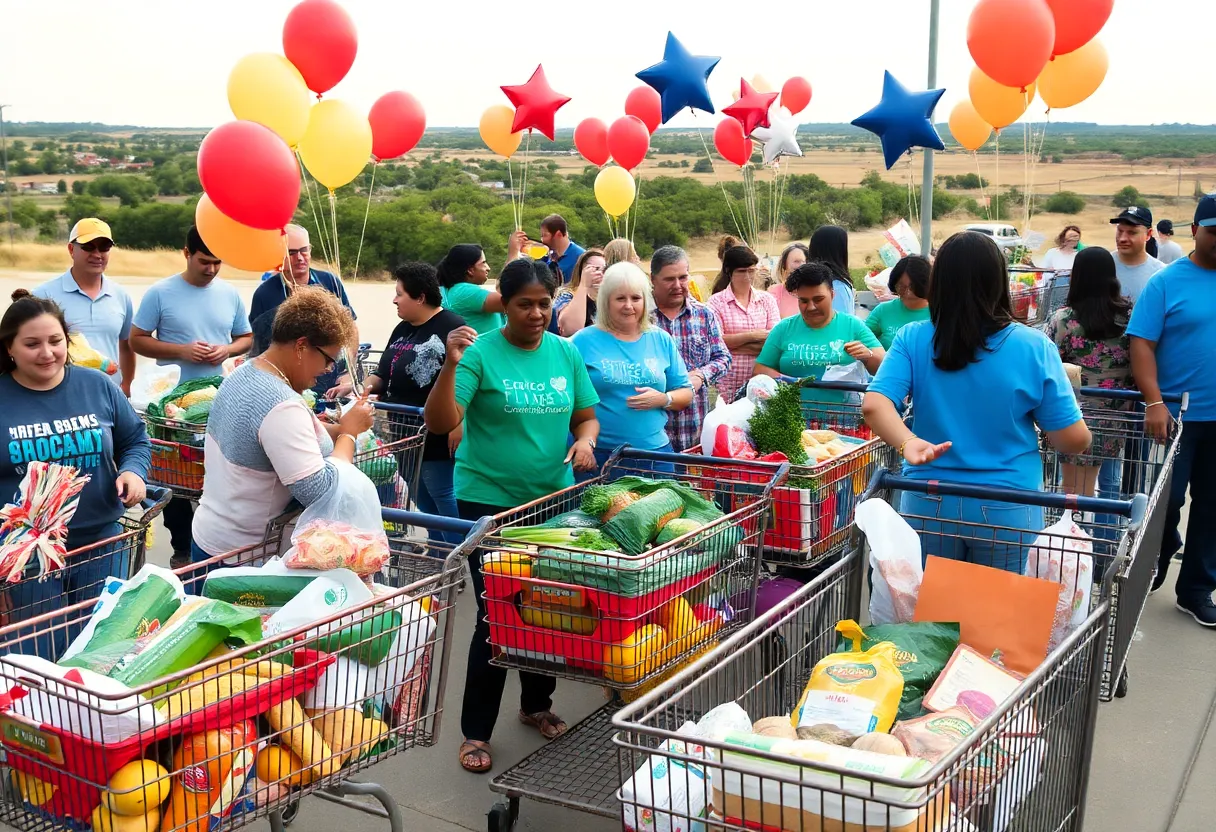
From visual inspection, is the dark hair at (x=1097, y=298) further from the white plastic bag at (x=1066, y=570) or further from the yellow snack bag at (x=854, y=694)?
the yellow snack bag at (x=854, y=694)

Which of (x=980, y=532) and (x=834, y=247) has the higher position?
(x=834, y=247)

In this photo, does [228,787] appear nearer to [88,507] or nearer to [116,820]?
[116,820]

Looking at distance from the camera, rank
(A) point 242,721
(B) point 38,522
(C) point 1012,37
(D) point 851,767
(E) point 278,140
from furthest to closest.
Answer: (C) point 1012,37 < (E) point 278,140 < (B) point 38,522 < (A) point 242,721 < (D) point 851,767

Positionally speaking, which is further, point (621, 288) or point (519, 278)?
point (621, 288)

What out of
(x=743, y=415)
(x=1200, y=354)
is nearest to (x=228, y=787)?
(x=743, y=415)

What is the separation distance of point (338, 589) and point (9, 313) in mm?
1714

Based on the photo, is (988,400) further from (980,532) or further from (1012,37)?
(1012,37)

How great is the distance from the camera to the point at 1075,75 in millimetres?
9109

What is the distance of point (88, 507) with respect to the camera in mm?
4004

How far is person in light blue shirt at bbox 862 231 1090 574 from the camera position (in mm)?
3598

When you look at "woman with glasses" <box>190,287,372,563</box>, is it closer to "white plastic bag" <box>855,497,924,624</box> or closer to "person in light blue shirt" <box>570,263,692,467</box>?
"person in light blue shirt" <box>570,263,692,467</box>

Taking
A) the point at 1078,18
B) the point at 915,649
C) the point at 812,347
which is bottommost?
the point at 915,649

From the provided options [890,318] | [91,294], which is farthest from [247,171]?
[890,318]

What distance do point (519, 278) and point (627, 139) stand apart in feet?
21.6
